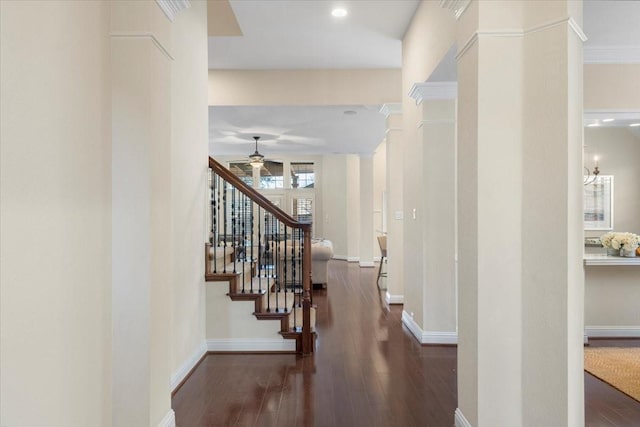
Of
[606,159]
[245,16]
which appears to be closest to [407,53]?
[245,16]

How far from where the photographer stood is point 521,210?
2.04 meters

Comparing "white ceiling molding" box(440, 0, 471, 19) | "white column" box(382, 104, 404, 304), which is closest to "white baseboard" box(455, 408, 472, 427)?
"white ceiling molding" box(440, 0, 471, 19)

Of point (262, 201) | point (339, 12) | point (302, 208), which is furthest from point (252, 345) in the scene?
point (302, 208)

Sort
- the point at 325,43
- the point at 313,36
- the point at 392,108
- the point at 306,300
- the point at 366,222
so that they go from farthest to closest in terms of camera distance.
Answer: the point at 366,222 < the point at 392,108 < the point at 325,43 < the point at 313,36 < the point at 306,300

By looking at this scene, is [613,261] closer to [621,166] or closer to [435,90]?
[435,90]

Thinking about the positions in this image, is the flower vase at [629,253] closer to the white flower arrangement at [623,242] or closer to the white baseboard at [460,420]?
the white flower arrangement at [623,242]

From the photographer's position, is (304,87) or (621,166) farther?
(621,166)

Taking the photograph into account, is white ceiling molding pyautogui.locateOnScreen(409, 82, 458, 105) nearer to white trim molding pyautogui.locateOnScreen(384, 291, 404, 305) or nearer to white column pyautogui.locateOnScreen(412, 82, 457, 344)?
white column pyautogui.locateOnScreen(412, 82, 457, 344)

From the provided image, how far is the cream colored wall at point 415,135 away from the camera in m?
3.38

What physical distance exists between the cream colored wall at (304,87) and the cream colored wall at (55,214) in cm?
377

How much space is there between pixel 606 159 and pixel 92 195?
7.77m

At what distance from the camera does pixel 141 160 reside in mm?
1959

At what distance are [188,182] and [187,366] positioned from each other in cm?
153

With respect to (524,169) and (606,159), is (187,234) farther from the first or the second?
(606,159)
